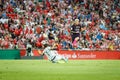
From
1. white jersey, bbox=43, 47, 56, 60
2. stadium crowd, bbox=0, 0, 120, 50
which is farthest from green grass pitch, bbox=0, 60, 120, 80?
stadium crowd, bbox=0, 0, 120, 50

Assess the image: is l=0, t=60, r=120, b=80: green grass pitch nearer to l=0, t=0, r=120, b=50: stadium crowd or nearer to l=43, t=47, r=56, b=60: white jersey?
l=43, t=47, r=56, b=60: white jersey

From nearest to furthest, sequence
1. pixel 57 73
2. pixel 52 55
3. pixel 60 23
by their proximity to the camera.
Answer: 1. pixel 57 73
2. pixel 52 55
3. pixel 60 23

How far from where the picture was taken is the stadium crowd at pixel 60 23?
1286 inches

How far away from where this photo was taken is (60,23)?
114 ft

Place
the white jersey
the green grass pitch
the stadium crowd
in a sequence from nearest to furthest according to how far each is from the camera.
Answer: the green grass pitch
the white jersey
the stadium crowd

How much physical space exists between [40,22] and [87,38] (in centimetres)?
462

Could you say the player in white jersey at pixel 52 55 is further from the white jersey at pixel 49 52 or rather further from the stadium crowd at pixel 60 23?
the stadium crowd at pixel 60 23

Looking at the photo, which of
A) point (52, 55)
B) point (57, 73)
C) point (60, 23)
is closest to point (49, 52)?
point (52, 55)

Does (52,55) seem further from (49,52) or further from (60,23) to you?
(60,23)

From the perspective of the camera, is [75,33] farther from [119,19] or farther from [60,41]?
[119,19]

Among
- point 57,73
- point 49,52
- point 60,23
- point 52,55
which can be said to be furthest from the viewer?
point 60,23

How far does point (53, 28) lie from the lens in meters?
34.0

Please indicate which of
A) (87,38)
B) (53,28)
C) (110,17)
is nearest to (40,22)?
(53,28)

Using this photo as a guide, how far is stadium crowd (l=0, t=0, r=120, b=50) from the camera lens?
107 feet
